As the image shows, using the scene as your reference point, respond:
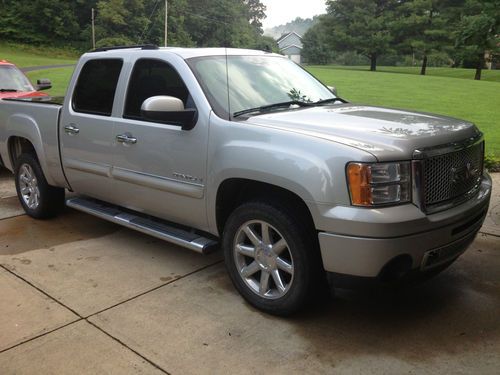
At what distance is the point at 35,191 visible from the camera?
5.90 m

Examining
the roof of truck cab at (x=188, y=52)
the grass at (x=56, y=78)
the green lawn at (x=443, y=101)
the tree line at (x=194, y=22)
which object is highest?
the tree line at (x=194, y=22)

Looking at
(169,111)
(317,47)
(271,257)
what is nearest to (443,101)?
(169,111)

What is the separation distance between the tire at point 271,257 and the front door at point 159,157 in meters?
0.43

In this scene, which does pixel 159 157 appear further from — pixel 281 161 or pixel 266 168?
pixel 281 161

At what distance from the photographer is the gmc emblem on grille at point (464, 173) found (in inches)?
133

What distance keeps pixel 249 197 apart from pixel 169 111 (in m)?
0.85

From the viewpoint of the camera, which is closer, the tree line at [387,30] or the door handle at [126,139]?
the door handle at [126,139]

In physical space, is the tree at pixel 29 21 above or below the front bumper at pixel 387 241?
above

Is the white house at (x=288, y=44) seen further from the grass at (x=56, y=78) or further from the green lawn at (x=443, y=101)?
the grass at (x=56, y=78)

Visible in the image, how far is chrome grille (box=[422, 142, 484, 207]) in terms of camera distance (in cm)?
320

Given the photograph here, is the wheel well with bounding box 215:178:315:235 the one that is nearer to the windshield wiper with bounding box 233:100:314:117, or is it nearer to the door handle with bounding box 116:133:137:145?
the windshield wiper with bounding box 233:100:314:117

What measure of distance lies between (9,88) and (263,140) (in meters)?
7.24

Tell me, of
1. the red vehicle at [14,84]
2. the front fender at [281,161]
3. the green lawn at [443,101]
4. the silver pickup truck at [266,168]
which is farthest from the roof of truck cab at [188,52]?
the green lawn at [443,101]

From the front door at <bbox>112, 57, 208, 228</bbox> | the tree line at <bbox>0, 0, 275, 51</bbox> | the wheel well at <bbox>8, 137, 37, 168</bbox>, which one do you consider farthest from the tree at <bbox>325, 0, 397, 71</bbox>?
the front door at <bbox>112, 57, 208, 228</bbox>
